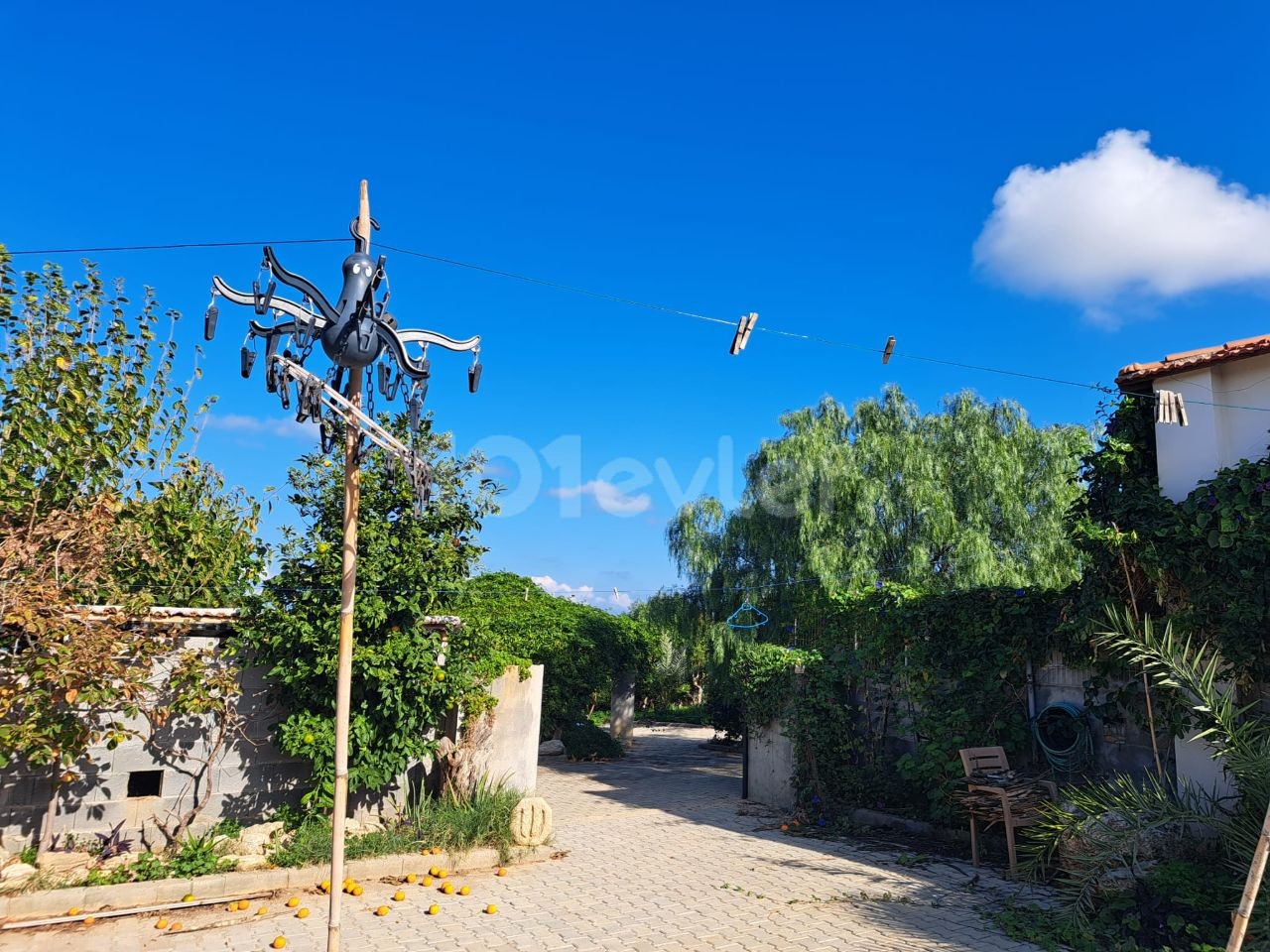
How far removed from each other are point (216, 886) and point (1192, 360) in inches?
364

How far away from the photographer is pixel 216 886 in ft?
20.1

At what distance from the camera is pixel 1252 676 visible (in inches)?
247

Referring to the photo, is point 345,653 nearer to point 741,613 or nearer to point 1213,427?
point 1213,427

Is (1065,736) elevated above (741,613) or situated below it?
below

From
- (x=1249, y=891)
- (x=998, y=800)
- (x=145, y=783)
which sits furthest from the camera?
(x=998, y=800)

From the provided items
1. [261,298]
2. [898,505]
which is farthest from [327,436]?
[898,505]

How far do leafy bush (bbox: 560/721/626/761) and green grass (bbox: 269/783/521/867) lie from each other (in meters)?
7.86

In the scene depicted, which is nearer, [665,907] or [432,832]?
[665,907]

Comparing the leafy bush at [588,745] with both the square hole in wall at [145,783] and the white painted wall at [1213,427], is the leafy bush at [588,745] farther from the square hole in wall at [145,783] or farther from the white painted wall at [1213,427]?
the white painted wall at [1213,427]

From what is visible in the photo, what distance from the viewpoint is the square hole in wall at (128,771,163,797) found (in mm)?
6797

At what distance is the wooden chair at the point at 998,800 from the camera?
7.00m

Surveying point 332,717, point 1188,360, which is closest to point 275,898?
point 332,717

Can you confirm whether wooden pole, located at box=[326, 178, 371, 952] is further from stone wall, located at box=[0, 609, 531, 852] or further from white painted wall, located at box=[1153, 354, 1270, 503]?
white painted wall, located at box=[1153, 354, 1270, 503]

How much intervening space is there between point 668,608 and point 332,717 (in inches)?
476
